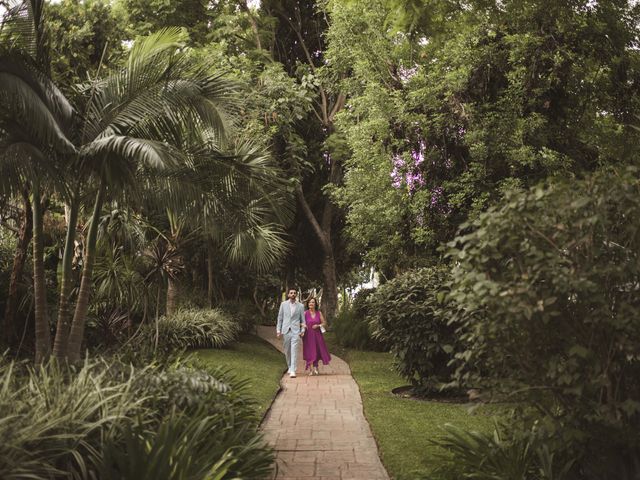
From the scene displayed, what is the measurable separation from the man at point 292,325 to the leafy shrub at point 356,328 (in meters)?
5.19

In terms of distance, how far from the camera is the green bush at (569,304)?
4.71m

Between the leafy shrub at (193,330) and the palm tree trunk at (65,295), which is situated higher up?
the palm tree trunk at (65,295)

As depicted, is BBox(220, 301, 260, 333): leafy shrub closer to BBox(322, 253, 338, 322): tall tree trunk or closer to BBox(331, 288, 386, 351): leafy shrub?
BBox(331, 288, 386, 351): leafy shrub

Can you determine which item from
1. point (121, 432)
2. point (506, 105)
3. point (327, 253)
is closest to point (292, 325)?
point (506, 105)

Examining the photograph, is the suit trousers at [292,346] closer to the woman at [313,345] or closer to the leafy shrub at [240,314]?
the woman at [313,345]

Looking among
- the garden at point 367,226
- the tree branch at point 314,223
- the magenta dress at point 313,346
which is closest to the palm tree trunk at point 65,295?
the garden at point 367,226

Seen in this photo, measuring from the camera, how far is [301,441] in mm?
7836

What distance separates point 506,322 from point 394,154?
1249 centimetres

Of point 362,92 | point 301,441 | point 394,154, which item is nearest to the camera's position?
point 301,441

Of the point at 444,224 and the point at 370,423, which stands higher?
the point at 444,224

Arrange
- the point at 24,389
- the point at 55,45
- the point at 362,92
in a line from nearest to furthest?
the point at 24,389
the point at 55,45
the point at 362,92

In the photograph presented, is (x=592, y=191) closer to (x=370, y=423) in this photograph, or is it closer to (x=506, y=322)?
(x=506, y=322)

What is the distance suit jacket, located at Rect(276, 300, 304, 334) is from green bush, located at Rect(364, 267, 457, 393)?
10.3ft

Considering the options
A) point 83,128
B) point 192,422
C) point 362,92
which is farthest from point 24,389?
point 362,92
